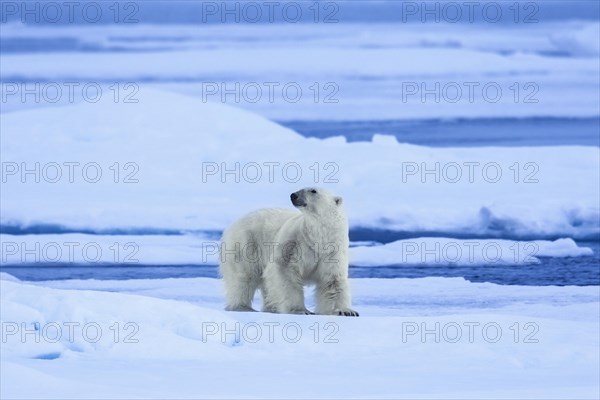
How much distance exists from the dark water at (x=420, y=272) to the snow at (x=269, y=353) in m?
3.25

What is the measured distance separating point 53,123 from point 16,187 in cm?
100

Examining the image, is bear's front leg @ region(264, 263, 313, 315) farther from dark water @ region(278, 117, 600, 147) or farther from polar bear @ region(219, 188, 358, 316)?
dark water @ region(278, 117, 600, 147)

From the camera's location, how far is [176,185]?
41.4 feet

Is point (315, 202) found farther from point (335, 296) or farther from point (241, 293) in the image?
point (241, 293)

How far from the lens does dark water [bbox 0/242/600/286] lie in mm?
9625

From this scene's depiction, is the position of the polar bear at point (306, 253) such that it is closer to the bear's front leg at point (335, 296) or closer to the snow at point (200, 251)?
the bear's front leg at point (335, 296)

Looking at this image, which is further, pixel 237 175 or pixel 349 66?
pixel 349 66

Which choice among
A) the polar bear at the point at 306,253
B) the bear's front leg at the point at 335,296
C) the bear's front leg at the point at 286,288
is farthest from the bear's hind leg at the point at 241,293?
the bear's front leg at the point at 335,296

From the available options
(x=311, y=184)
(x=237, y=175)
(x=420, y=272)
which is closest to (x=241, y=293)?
(x=420, y=272)

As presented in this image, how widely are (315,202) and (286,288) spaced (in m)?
0.44

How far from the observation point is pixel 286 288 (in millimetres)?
5992

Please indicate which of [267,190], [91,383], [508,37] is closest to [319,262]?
[91,383]

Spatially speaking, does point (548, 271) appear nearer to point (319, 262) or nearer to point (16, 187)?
point (319, 262)

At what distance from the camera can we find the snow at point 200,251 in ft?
34.2
